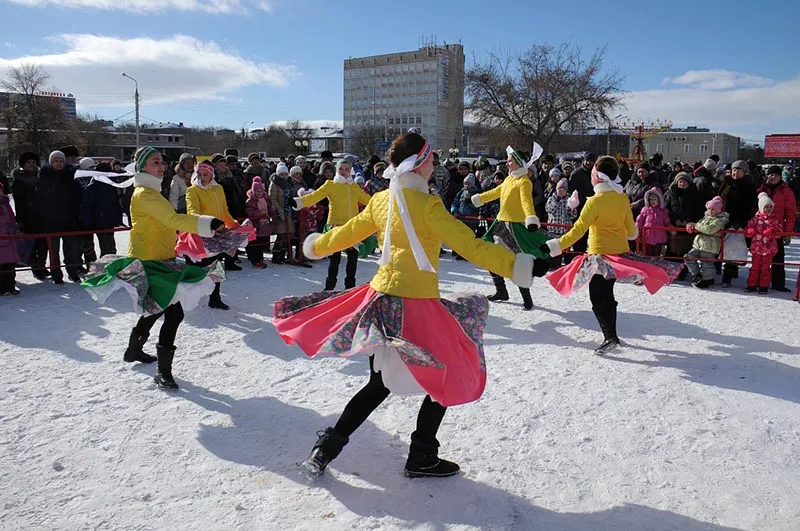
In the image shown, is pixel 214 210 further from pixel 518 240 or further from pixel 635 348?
pixel 635 348

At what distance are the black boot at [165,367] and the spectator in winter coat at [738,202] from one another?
829 centimetres

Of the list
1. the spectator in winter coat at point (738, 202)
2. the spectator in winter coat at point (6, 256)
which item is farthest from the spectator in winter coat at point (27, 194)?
the spectator in winter coat at point (738, 202)

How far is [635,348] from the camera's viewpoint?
19.6ft

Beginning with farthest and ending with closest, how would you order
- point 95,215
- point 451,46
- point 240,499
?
point 451,46
point 95,215
point 240,499

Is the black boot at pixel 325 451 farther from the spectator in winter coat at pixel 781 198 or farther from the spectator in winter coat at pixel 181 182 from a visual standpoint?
the spectator in winter coat at pixel 781 198

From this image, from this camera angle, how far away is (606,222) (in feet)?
18.7

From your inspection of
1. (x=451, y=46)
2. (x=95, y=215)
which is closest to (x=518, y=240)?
(x=95, y=215)

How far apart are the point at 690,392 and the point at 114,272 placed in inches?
187

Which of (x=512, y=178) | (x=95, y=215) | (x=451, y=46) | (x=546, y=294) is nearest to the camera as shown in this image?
(x=512, y=178)

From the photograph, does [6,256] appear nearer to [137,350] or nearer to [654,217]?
[137,350]

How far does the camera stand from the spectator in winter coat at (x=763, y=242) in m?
8.60

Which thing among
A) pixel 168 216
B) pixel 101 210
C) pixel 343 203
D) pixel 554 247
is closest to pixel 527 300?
pixel 343 203

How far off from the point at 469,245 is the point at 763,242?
25.0ft

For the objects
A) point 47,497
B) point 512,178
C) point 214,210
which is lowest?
point 47,497
